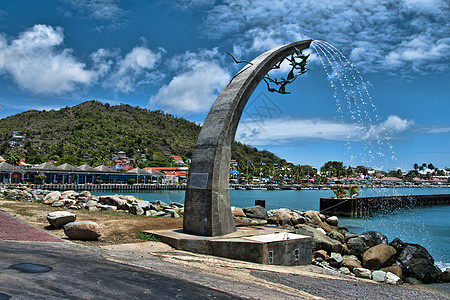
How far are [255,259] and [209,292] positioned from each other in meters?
3.87

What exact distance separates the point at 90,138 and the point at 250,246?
15979cm

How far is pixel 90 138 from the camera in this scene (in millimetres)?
156500

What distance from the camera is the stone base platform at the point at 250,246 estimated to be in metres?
9.90

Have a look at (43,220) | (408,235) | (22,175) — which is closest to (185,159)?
(22,175)

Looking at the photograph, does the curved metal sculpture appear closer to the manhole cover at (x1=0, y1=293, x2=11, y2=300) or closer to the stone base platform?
the stone base platform

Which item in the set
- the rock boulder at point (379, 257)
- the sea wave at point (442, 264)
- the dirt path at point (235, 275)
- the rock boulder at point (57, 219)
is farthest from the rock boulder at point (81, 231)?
the sea wave at point (442, 264)

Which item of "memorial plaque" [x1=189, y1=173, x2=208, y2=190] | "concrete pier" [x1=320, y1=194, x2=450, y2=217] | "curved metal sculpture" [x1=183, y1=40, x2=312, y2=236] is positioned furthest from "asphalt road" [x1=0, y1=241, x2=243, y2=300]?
"concrete pier" [x1=320, y1=194, x2=450, y2=217]

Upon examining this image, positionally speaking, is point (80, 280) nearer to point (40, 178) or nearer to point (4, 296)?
point (4, 296)

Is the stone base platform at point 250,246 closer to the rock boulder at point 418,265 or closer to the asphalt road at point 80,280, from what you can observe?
the asphalt road at point 80,280

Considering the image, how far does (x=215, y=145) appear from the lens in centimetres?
1138

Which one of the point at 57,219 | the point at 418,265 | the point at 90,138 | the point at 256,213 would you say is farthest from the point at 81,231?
the point at 90,138

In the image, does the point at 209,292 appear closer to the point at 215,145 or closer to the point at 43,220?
the point at 215,145

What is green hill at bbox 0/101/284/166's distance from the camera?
5330 inches

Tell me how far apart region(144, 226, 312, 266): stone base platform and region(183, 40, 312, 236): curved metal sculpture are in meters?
0.47
